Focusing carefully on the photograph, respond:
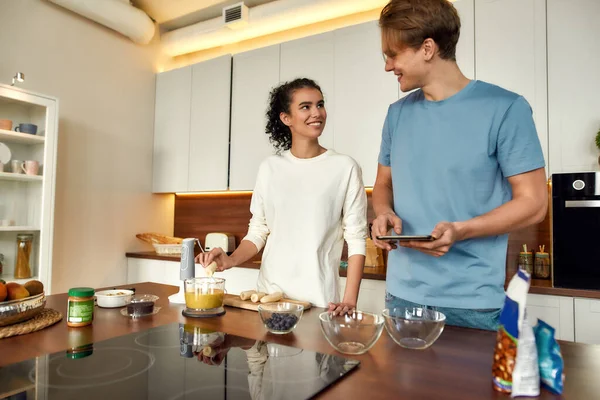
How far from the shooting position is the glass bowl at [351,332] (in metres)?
0.87

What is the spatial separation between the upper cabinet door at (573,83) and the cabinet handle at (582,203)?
13.0 inches

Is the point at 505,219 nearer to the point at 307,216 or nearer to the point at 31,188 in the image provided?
the point at 307,216

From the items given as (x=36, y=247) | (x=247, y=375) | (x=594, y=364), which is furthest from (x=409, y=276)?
(x=36, y=247)

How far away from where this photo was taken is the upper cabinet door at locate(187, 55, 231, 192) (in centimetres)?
350

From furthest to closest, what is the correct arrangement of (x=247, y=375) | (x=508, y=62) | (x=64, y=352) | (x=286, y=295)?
(x=508, y=62)
(x=286, y=295)
(x=64, y=352)
(x=247, y=375)

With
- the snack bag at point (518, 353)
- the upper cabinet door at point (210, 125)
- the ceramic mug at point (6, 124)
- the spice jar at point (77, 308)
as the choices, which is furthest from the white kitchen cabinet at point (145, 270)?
the snack bag at point (518, 353)

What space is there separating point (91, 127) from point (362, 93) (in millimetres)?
2085

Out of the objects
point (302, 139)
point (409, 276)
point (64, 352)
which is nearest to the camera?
point (64, 352)

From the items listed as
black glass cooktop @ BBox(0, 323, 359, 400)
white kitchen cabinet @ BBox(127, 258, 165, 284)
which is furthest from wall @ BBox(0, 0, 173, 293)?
black glass cooktop @ BBox(0, 323, 359, 400)

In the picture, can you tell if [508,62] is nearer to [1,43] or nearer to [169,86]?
[169,86]

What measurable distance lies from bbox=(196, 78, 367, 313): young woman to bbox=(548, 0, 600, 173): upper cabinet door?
131 centimetres

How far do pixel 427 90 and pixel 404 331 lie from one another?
724mm

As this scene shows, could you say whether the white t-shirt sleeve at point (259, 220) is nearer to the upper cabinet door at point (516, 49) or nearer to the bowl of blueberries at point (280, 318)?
the bowl of blueberries at point (280, 318)

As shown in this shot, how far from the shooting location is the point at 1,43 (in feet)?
9.02
